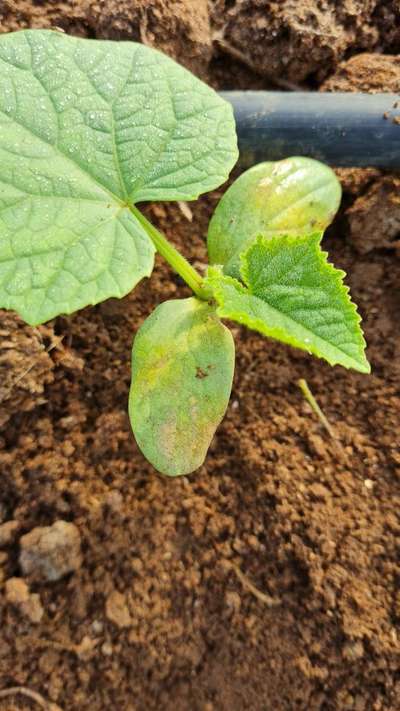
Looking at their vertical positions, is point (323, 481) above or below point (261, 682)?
above

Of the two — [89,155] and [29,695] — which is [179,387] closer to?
[89,155]

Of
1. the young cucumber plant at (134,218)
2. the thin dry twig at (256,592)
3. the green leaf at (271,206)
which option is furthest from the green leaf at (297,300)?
the thin dry twig at (256,592)

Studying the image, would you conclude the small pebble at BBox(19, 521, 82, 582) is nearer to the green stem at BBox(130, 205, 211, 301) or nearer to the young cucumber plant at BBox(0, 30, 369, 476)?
the young cucumber plant at BBox(0, 30, 369, 476)

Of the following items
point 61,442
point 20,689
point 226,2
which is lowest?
point 20,689

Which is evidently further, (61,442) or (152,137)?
(61,442)

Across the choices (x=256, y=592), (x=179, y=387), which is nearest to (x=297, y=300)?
(x=179, y=387)

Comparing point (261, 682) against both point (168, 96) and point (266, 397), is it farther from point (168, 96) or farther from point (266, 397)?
point (168, 96)

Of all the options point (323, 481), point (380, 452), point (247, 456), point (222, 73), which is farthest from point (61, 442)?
point (222, 73)
